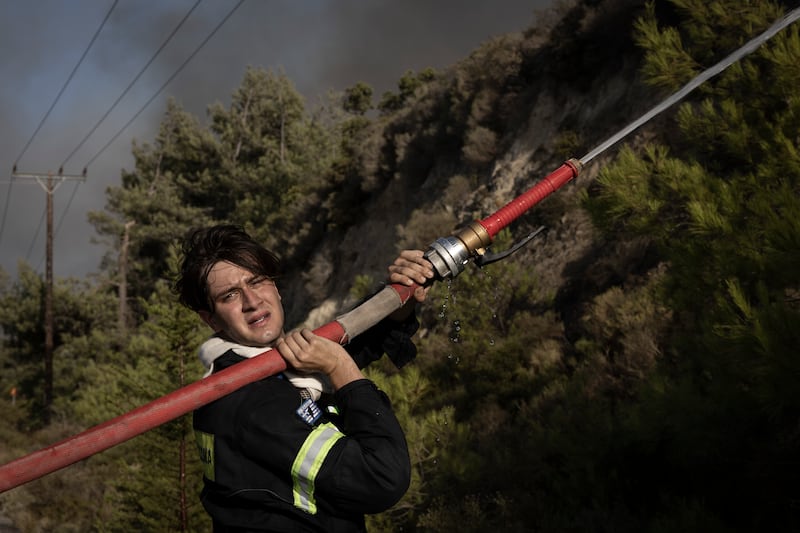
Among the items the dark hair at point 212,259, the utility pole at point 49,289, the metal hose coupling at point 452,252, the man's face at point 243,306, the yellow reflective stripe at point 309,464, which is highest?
the utility pole at point 49,289

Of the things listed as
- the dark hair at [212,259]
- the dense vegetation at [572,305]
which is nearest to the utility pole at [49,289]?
the dense vegetation at [572,305]

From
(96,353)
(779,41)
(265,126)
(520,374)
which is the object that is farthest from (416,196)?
(265,126)

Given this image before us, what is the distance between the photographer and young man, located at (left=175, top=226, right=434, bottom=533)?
1646mm

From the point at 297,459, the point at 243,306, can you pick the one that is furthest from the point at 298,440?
the point at 243,306

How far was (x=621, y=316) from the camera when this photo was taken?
8.70 m

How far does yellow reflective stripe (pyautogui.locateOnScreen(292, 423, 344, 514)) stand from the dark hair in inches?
28.5

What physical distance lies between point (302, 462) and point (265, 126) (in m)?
38.1

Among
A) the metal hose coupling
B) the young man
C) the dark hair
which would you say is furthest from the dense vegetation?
the dark hair

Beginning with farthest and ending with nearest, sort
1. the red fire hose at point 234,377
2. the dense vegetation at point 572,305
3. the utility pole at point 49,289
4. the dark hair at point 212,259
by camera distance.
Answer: the utility pole at point 49,289 → the dense vegetation at point 572,305 → the dark hair at point 212,259 → the red fire hose at point 234,377

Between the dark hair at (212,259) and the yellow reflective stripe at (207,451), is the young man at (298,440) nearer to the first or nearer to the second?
the yellow reflective stripe at (207,451)

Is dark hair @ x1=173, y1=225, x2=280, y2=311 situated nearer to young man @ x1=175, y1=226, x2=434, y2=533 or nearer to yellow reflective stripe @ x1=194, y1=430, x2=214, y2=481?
young man @ x1=175, y1=226, x2=434, y2=533

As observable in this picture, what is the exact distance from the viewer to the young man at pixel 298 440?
1.65 metres

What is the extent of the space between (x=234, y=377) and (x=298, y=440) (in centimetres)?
26

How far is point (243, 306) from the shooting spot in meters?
2.09
